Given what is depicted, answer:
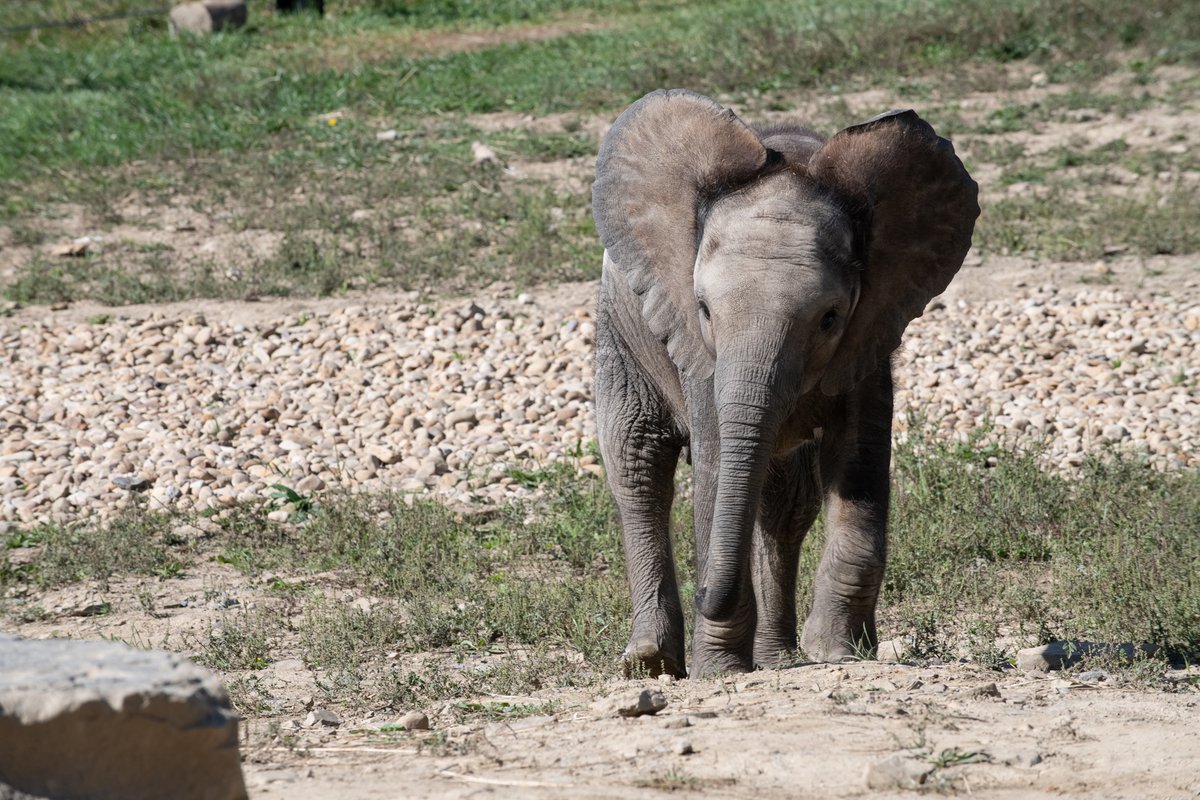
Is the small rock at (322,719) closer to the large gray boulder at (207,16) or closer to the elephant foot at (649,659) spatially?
the elephant foot at (649,659)

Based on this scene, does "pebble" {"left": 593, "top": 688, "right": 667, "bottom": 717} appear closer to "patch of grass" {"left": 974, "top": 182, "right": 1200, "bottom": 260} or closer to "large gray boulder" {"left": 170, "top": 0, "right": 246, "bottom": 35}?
"patch of grass" {"left": 974, "top": 182, "right": 1200, "bottom": 260}

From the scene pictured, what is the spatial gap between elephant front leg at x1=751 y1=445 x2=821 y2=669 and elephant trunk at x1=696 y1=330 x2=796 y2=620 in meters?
1.32

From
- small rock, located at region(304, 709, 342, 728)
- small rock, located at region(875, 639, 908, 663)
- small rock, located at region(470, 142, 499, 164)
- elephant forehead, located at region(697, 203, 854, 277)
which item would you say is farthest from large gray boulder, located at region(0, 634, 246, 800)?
small rock, located at region(470, 142, 499, 164)

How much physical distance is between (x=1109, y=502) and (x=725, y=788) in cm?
447

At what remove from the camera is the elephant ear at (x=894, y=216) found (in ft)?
16.7

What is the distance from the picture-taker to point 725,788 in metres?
3.88

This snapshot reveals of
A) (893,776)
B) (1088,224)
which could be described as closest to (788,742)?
(893,776)

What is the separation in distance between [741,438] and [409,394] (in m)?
5.50

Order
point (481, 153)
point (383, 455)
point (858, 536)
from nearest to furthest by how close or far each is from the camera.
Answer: point (858, 536) < point (383, 455) < point (481, 153)

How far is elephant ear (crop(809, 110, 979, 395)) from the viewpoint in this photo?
200 inches

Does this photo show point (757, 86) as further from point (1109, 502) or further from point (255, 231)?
point (1109, 502)

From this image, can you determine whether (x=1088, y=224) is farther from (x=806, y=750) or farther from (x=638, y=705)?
(x=806, y=750)

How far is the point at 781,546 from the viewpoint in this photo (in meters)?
6.30

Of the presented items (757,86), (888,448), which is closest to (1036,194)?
(757,86)
